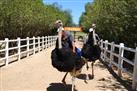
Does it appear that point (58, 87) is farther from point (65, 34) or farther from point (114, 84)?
point (114, 84)

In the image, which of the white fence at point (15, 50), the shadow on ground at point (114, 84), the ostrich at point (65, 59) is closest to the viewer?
the ostrich at point (65, 59)

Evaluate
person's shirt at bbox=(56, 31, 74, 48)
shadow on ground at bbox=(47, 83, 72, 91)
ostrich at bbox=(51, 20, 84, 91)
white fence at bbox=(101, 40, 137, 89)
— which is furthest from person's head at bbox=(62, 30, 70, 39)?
white fence at bbox=(101, 40, 137, 89)

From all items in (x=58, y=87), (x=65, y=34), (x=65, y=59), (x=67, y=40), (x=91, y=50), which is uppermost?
(x=65, y=34)

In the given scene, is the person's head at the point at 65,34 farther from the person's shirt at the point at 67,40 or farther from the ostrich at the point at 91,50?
the ostrich at the point at 91,50

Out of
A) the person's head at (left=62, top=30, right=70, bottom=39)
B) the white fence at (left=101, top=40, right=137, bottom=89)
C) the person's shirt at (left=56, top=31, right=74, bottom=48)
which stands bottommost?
the white fence at (left=101, top=40, right=137, bottom=89)

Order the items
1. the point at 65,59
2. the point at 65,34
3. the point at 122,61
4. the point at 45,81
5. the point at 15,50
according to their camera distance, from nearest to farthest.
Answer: the point at 65,59 → the point at 65,34 → the point at 45,81 → the point at 122,61 → the point at 15,50

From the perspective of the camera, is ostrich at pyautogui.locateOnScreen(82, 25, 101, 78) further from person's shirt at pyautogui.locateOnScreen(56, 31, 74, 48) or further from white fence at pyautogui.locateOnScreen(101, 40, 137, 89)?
person's shirt at pyautogui.locateOnScreen(56, 31, 74, 48)

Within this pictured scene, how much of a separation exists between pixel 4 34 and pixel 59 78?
49.8 ft

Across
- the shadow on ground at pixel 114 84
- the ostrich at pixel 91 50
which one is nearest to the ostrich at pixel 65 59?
the shadow on ground at pixel 114 84

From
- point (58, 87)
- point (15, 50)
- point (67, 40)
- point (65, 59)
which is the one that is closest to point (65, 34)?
point (67, 40)

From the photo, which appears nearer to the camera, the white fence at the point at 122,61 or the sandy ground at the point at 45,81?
the sandy ground at the point at 45,81

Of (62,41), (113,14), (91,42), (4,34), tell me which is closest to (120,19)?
(113,14)

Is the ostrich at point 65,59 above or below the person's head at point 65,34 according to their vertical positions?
below

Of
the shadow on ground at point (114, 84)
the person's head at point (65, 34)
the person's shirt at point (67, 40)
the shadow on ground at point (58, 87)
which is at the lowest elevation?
the shadow on ground at point (114, 84)
